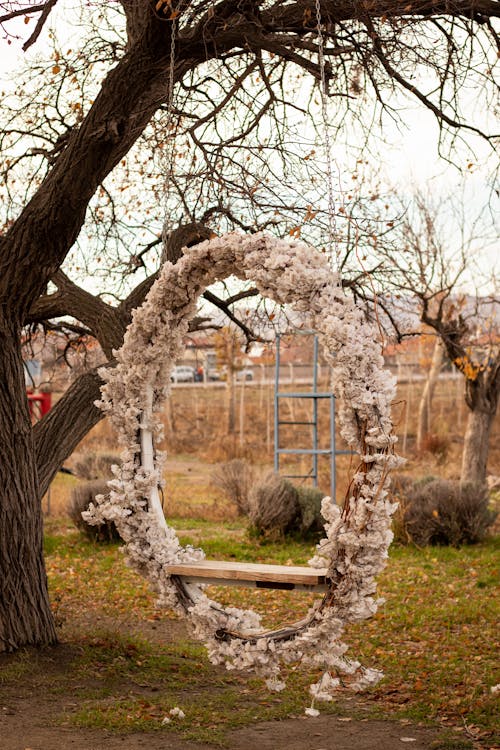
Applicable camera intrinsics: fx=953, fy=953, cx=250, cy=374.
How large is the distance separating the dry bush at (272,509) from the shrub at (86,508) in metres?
1.54

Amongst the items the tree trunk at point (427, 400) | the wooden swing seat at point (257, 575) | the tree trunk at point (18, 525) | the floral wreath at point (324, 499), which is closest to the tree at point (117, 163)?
the tree trunk at point (18, 525)

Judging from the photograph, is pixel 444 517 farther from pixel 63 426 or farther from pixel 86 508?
pixel 63 426

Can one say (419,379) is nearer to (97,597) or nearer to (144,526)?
(97,597)

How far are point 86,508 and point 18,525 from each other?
5.14 metres

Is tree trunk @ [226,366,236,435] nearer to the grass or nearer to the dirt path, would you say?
the grass

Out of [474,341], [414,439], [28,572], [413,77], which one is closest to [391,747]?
[28,572]

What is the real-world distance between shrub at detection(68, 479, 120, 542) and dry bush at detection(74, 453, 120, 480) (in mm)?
2280

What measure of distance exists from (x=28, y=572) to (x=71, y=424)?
3.84 feet

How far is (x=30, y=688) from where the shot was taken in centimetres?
513

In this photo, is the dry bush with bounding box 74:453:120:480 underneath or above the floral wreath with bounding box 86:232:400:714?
underneath

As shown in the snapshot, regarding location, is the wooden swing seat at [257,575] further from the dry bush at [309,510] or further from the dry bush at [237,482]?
the dry bush at [237,482]

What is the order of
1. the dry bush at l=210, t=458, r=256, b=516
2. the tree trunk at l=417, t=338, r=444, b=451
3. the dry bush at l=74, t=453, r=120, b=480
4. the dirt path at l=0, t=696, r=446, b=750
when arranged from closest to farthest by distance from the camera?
the dirt path at l=0, t=696, r=446, b=750 < the dry bush at l=210, t=458, r=256, b=516 < the dry bush at l=74, t=453, r=120, b=480 < the tree trunk at l=417, t=338, r=444, b=451

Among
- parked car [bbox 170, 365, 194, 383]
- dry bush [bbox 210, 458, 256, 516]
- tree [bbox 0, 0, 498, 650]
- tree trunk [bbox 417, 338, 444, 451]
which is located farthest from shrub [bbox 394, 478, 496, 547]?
parked car [bbox 170, 365, 194, 383]

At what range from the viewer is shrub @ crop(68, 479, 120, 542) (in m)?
10.5
